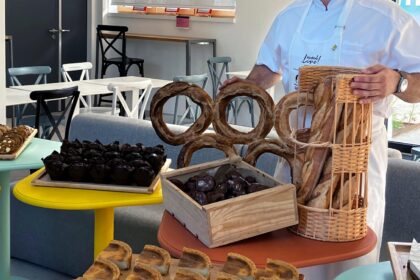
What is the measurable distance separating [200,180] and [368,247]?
393mm

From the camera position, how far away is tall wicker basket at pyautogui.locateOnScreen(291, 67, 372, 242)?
1.49 meters

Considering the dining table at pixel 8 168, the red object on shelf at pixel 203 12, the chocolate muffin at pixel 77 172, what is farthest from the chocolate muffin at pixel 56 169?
the red object on shelf at pixel 203 12

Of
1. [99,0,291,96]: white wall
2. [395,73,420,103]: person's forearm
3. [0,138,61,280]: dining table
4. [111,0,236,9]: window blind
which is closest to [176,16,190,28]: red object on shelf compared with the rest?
[99,0,291,96]: white wall

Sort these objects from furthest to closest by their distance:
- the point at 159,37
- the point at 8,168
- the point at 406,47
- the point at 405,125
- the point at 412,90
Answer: the point at 159,37, the point at 405,125, the point at 8,168, the point at 406,47, the point at 412,90

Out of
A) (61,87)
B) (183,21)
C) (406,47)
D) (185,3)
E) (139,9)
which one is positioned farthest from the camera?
(139,9)

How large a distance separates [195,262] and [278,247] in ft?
0.82

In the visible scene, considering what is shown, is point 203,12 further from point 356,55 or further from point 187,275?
point 187,275

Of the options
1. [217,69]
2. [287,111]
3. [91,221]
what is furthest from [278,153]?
[217,69]

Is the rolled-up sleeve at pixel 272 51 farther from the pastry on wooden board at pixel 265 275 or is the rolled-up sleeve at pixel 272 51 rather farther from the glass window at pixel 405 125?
the glass window at pixel 405 125

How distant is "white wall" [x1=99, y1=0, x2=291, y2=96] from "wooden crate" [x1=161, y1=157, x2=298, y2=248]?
7.10 meters

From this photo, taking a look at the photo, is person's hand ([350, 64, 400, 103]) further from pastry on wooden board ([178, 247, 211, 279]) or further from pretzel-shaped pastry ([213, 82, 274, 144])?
pastry on wooden board ([178, 247, 211, 279])

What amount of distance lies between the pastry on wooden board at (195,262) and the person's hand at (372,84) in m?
0.49

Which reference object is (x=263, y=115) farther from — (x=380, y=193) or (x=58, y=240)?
(x=58, y=240)

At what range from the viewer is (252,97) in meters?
1.64
